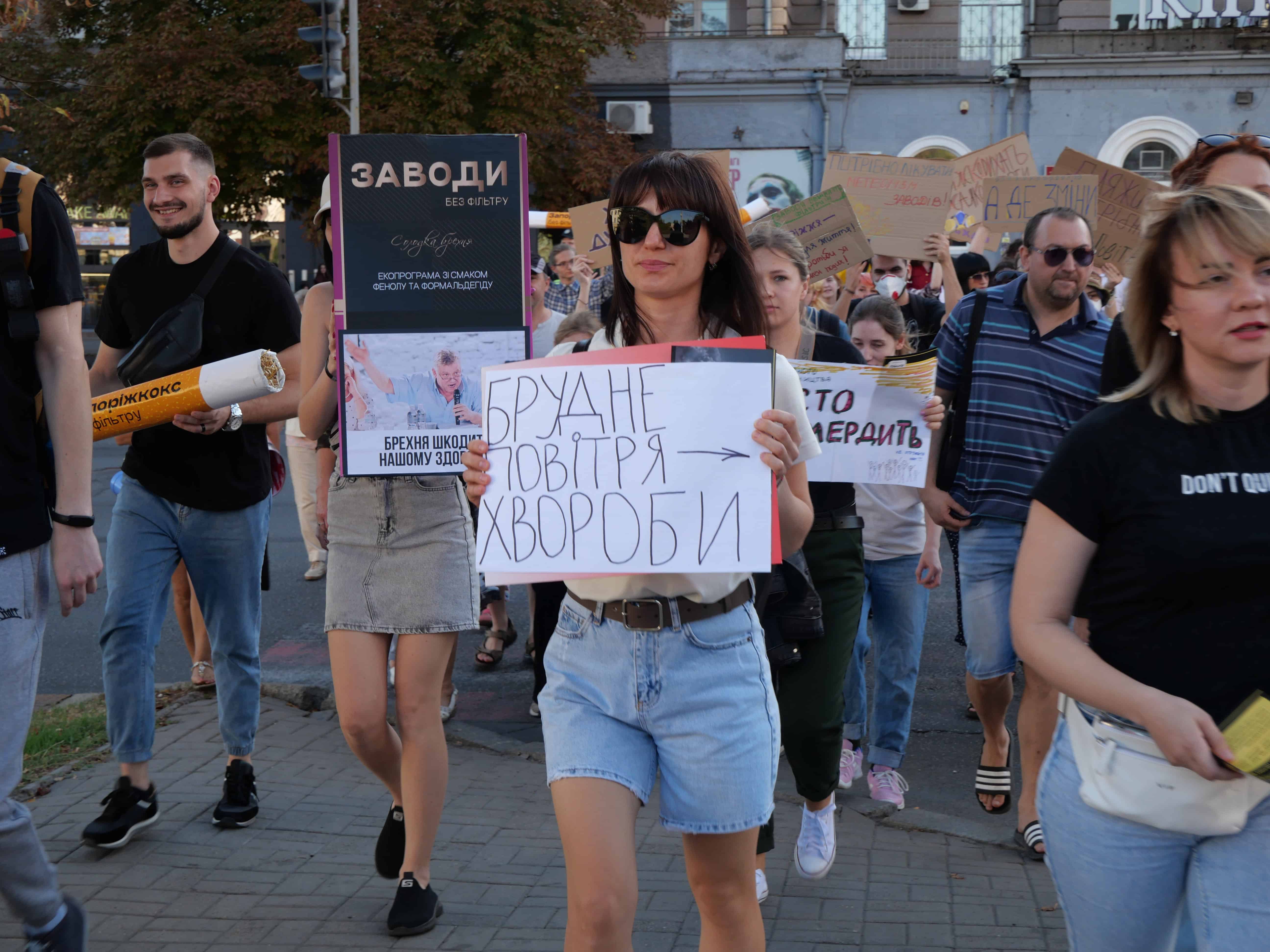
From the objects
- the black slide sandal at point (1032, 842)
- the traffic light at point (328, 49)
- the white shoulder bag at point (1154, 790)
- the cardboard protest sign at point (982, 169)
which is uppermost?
the traffic light at point (328, 49)

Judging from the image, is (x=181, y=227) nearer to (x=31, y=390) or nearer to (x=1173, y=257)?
(x=31, y=390)

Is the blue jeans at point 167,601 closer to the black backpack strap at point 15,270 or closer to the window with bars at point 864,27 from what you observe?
the black backpack strap at point 15,270

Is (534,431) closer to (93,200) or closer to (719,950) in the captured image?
(719,950)

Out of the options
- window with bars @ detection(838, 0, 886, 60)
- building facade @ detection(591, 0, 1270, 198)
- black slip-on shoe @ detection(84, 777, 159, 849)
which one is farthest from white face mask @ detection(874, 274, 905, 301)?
window with bars @ detection(838, 0, 886, 60)

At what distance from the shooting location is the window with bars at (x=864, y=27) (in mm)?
28594

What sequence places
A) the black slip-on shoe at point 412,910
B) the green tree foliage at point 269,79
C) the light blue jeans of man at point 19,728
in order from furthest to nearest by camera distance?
the green tree foliage at point 269,79
the black slip-on shoe at point 412,910
the light blue jeans of man at point 19,728

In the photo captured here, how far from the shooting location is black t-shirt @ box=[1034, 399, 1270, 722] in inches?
90.0

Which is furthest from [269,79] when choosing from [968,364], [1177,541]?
[1177,541]

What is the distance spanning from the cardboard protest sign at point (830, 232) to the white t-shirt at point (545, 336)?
1.41 metres

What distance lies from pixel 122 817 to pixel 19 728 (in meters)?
1.55

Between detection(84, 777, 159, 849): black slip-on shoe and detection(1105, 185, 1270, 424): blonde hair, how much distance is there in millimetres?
3550

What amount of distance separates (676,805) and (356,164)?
2235 mm

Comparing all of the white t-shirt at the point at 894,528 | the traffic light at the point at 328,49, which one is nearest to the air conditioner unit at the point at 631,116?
the traffic light at the point at 328,49

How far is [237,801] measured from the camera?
4.77 metres
